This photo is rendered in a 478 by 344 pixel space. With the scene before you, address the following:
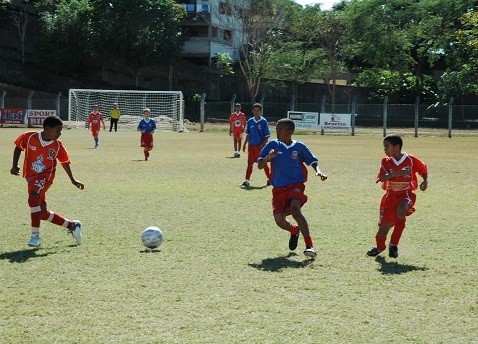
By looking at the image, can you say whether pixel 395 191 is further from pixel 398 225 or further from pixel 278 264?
pixel 278 264

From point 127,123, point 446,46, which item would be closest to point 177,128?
point 127,123

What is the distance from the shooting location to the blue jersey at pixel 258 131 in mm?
17344

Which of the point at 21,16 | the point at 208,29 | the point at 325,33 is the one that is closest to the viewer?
the point at 325,33

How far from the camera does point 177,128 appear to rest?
151 ft

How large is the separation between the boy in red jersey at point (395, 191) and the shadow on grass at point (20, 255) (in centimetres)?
390

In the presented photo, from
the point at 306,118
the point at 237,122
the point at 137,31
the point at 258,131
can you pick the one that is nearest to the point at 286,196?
the point at 258,131

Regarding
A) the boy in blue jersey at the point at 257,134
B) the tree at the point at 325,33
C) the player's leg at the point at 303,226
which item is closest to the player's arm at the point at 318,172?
the player's leg at the point at 303,226

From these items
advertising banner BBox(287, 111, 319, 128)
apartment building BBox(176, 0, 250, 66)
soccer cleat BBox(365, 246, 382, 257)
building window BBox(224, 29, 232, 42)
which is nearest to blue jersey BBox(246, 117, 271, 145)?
soccer cleat BBox(365, 246, 382, 257)

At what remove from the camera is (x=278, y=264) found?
8.55 m

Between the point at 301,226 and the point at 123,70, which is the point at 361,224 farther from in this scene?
the point at 123,70

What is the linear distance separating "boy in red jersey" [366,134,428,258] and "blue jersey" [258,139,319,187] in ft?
2.85

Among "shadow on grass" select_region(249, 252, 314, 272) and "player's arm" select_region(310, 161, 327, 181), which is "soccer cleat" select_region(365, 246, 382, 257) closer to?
"shadow on grass" select_region(249, 252, 314, 272)

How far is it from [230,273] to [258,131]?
9.60 meters

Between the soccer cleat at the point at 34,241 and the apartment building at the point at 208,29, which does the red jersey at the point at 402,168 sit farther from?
the apartment building at the point at 208,29
